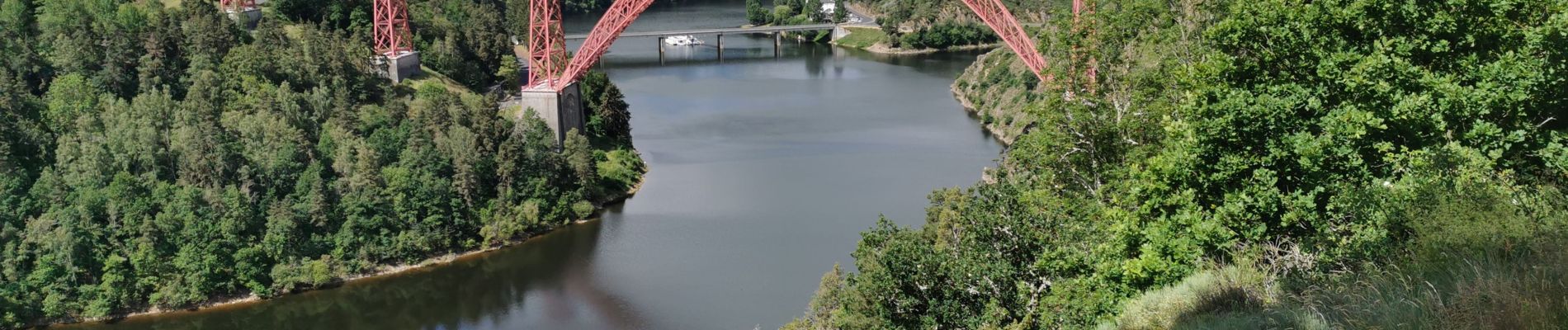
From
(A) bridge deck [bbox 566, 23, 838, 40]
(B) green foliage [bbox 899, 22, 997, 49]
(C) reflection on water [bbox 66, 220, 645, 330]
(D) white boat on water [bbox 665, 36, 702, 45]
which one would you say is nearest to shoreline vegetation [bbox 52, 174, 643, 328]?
(C) reflection on water [bbox 66, 220, 645, 330]

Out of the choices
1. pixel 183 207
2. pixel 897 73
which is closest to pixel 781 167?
pixel 183 207

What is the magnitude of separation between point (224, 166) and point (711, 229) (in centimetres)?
917

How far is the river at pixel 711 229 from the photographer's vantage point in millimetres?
20438

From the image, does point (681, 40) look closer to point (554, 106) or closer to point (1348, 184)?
point (554, 106)

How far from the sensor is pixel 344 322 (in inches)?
808

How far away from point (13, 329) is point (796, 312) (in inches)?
498

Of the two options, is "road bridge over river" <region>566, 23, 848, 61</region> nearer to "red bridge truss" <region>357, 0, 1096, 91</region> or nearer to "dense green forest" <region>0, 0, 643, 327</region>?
"red bridge truss" <region>357, 0, 1096, 91</region>

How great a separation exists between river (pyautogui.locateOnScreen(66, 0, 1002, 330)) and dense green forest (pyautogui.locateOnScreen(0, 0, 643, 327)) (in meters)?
0.66

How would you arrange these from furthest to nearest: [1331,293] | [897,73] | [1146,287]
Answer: [897,73] < [1146,287] < [1331,293]

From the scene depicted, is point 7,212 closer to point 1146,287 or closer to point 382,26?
point 382,26

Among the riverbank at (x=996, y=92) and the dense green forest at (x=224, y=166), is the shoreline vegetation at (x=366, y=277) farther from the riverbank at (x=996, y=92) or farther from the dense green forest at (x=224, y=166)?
the riverbank at (x=996, y=92)

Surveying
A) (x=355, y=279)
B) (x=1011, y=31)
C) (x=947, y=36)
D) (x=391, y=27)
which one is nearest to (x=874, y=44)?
(x=947, y=36)

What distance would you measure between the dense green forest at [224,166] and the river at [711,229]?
2.15 ft

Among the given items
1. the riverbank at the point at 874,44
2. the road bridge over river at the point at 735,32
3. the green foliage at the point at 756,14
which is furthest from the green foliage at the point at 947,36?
the green foliage at the point at 756,14
